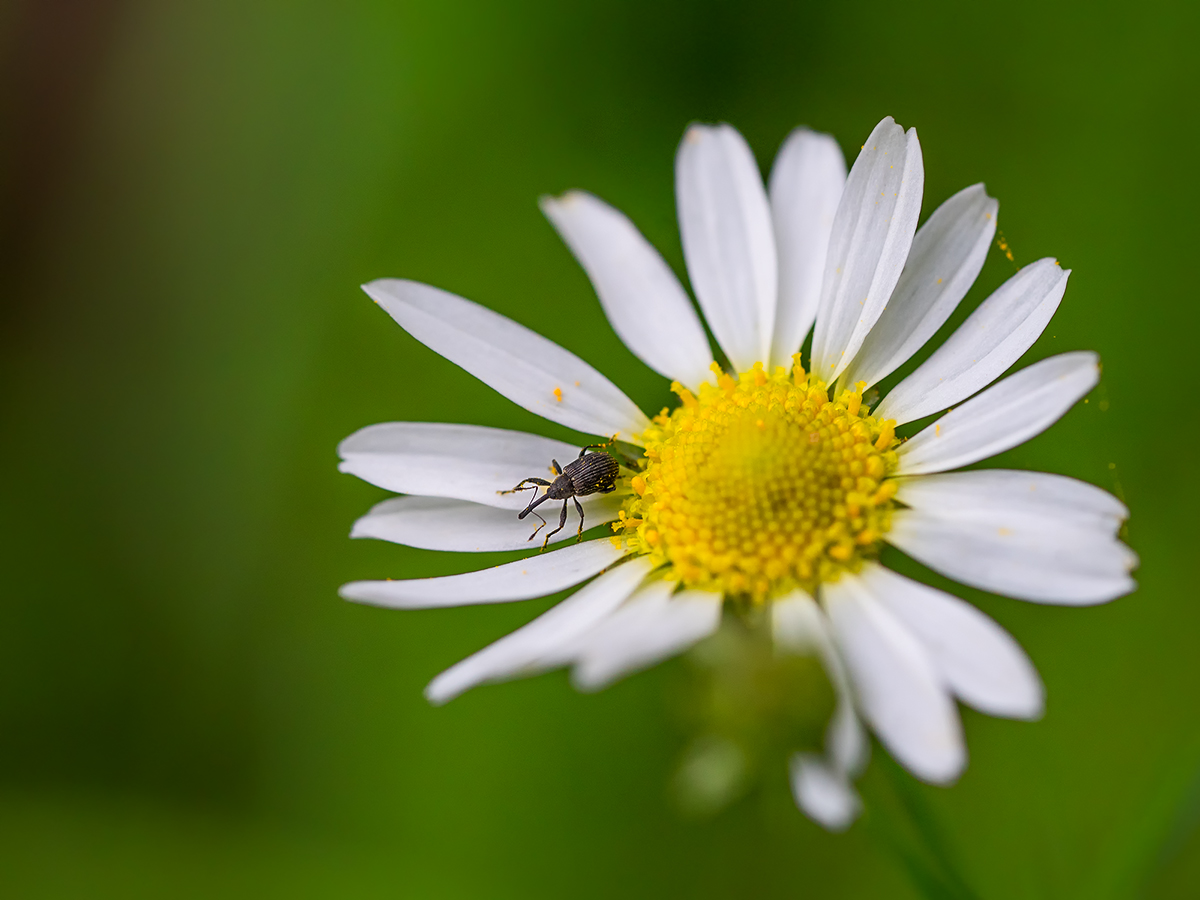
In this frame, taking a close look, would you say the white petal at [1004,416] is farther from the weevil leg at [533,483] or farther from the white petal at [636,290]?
the weevil leg at [533,483]

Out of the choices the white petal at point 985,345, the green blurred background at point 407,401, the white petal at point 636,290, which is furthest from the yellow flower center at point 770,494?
the green blurred background at point 407,401

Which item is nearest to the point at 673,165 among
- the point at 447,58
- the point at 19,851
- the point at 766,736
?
the point at 447,58

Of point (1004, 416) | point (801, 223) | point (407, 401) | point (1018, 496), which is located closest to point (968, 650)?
point (1018, 496)

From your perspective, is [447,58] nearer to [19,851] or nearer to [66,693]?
[66,693]

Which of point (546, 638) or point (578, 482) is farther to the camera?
point (578, 482)

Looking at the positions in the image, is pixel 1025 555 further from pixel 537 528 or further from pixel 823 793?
pixel 537 528
